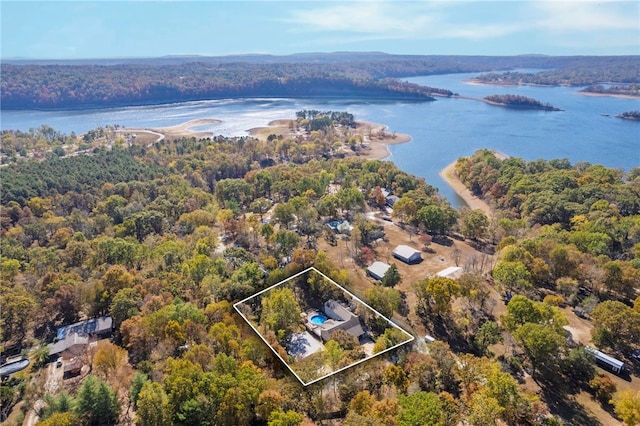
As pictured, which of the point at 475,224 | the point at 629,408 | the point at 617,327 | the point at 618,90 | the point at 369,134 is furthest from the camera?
the point at 618,90

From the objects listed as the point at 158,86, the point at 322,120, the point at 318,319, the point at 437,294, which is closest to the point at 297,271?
the point at 318,319

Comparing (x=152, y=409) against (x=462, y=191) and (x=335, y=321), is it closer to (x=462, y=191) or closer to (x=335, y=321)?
(x=335, y=321)

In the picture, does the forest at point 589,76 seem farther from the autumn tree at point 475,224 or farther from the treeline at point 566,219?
the autumn tree at point 475,224

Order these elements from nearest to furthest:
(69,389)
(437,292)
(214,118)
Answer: (69,389) < (437,292) < (214,118)

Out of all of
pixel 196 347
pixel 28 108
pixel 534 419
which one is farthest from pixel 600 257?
pixel 28 108

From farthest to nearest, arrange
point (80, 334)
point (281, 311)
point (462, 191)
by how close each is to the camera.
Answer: point (462, 191), point (80, 334), point (281, 311)

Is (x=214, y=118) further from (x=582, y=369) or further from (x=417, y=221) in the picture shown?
(x=582, y=369)

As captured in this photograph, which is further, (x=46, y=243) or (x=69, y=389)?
(x=46, y=243)
